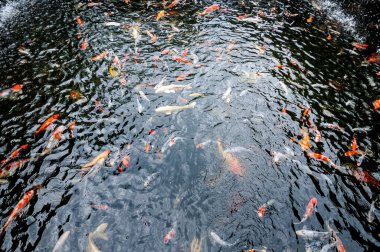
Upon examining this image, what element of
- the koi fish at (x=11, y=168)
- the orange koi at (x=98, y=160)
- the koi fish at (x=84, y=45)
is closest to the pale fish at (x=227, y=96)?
the orange koi at (x=98, y=160)

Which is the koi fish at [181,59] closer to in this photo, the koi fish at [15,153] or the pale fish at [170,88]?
the pale fish at [170,88]

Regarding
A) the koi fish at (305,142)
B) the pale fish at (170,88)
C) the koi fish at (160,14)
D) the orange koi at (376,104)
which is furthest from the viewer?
the koi fish at (160,14)

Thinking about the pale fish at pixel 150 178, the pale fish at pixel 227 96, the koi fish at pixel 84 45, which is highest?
the pale fish at pixel 227 96

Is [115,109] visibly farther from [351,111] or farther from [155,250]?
[351,111]

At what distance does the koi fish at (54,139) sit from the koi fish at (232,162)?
464cm

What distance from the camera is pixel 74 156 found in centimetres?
637

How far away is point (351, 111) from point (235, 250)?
6.30m

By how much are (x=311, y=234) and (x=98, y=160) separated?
5.36 metres

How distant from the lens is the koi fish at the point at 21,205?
5078 millimetres

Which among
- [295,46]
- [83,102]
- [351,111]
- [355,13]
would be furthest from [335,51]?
[83,102]

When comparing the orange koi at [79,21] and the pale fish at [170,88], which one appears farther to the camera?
the orange koi at [79,21]

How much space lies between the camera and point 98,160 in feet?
20.6

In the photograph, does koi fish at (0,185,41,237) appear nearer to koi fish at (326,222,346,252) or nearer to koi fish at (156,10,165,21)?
koi fish at (326,222,346,252)

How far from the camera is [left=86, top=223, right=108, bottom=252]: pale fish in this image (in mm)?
4816
